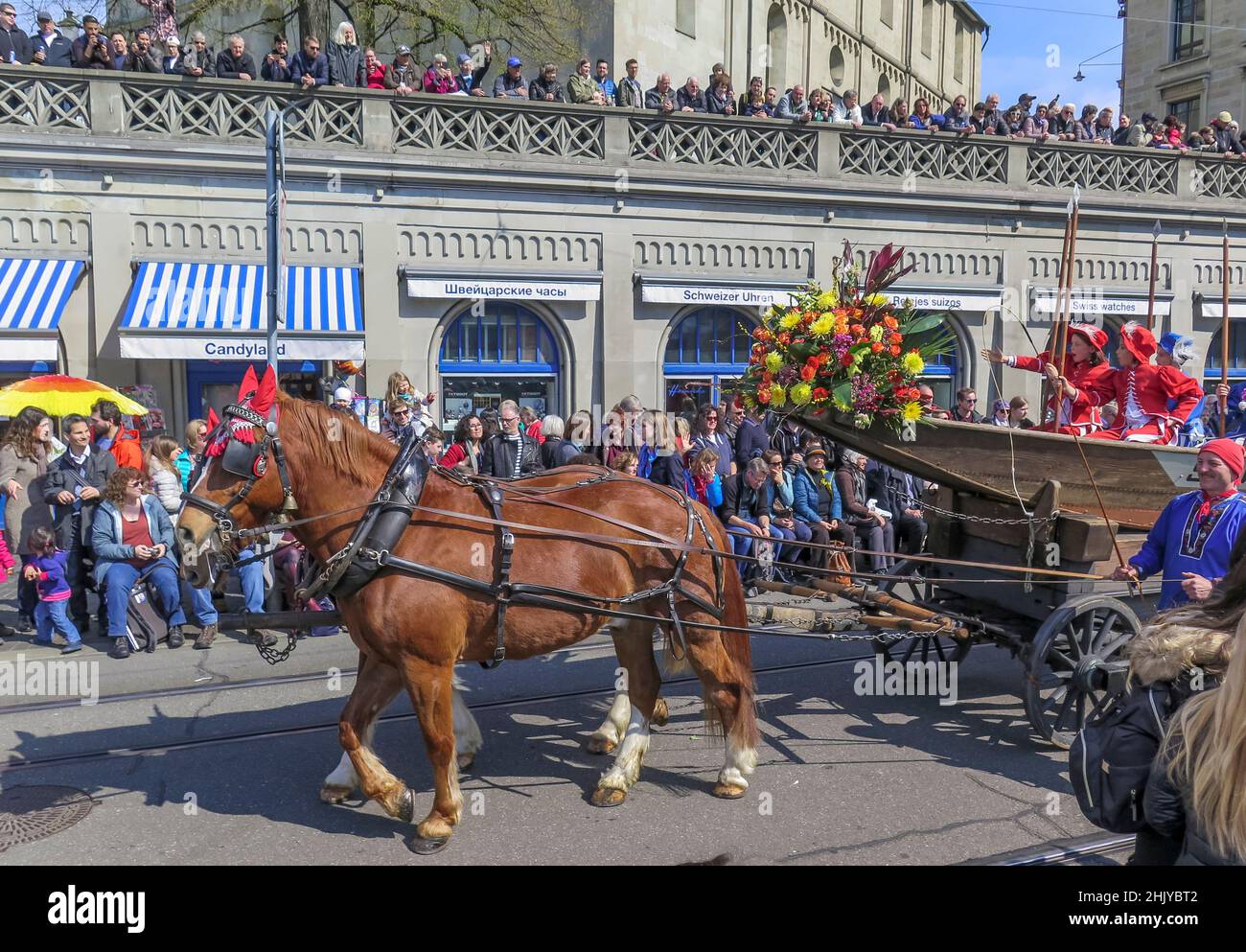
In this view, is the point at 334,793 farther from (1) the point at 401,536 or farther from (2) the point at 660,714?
(2) the point at 660,714

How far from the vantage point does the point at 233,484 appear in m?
4.50

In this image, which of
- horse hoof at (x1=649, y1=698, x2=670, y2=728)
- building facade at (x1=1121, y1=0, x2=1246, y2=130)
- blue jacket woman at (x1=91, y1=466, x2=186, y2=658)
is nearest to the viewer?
horse hoof at (x1=649, y1=698, x2=670, y2=728)

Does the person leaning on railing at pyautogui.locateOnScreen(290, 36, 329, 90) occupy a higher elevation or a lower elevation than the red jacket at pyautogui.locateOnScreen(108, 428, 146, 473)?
higher

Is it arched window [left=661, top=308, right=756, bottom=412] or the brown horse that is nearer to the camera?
the brown horse

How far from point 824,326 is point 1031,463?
5.64 feet

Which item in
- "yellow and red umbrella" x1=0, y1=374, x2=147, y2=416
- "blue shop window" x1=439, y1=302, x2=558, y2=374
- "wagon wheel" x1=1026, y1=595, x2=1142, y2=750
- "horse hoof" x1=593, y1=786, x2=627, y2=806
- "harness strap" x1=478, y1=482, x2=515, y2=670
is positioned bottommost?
"horse hoof" x1=593, y1=786, x2=627, y2=806

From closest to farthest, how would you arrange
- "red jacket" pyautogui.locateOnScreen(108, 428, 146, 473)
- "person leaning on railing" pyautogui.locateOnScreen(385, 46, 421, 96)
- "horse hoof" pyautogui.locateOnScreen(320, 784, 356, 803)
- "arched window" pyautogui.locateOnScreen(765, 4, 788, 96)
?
"horse hoof" pyautogui.locateOnScreen(320, 784, 356, 803), "red jacket" pyautogui.locateOnScreen(108, 428, 146, 473), "person leaning on railing" pyautogui.locateOnScreen(385, 46, 421, 96), "arched window" pyautogui.locateOnScreen(765, 4, 788, 96)

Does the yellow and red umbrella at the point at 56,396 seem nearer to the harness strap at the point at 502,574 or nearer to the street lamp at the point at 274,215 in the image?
the street lamp at the point at 274,215

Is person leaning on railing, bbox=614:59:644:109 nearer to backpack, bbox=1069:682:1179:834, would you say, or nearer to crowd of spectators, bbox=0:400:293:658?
crowd of spectators, bbox=0:400:293:658

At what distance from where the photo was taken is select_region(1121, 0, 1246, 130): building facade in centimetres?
3212

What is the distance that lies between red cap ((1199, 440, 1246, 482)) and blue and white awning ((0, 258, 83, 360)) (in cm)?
1371

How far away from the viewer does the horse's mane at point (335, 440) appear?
15.3ft

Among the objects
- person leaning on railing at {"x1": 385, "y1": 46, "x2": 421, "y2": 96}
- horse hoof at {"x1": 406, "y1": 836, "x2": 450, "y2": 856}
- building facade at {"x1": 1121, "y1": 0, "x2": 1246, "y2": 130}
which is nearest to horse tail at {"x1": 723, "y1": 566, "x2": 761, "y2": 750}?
horse hoof at {"x1": 406, "y1": 836, "x2": 450, "y2": 856}

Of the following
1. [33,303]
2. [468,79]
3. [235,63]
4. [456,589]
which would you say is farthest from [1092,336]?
[33,303]
